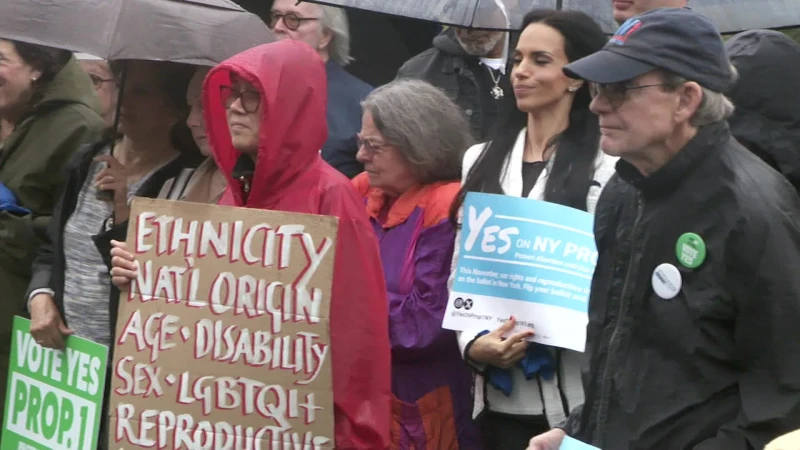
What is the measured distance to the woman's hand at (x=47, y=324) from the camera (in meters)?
4.84

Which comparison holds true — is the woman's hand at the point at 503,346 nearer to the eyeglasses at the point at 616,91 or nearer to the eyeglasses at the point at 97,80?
the eyeglasses at the point at 616,91

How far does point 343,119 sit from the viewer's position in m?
6.16

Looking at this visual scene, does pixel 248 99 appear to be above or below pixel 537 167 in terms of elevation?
above

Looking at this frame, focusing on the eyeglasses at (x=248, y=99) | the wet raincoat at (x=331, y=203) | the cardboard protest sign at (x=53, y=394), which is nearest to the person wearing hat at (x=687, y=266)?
the wet raincoat at (x=331, y=203)

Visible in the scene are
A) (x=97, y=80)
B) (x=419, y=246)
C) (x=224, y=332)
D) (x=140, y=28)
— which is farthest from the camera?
(x=97, y=80)

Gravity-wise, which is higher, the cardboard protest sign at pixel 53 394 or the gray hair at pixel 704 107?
the gray hair at pixel 704 107

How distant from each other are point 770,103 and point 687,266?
1225mm

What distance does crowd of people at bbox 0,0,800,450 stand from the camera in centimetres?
305

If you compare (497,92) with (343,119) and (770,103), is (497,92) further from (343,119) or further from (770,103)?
(770,103)

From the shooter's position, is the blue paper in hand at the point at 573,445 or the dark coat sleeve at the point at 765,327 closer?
the dark coat sleeve at the point at 765,327

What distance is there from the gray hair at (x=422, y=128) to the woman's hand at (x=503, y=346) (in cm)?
83

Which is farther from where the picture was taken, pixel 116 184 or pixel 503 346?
pixel 116 184

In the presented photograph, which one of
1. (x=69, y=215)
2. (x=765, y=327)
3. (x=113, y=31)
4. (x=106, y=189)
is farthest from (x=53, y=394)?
(x=765, y=327)

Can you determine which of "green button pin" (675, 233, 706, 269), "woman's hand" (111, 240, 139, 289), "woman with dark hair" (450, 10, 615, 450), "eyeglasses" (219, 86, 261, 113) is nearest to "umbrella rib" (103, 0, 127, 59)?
"eyeglasses" (219, 86, 261, 113)
